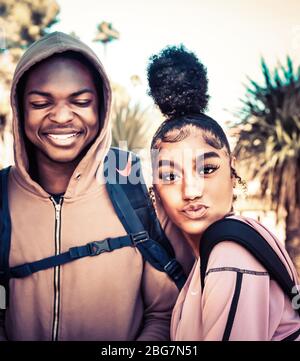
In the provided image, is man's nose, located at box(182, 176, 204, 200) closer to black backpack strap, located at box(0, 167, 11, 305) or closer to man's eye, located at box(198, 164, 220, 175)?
man's eye, located at box(198, 164, 220, 175)

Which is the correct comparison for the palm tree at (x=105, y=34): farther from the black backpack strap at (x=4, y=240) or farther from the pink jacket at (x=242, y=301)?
the pink jacket at (x=242, y=301)

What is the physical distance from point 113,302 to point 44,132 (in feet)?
2.33

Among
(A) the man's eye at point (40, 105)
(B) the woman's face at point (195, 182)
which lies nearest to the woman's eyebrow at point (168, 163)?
(B) the woman's face at point (195, 182)

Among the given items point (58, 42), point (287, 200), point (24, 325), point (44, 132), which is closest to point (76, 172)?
point (44, 132)

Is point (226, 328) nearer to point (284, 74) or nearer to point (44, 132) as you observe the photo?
point (44, 132)

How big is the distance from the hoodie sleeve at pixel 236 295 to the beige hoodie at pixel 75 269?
396 millimetres

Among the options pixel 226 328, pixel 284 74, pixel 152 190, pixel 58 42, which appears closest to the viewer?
pixel 226 328

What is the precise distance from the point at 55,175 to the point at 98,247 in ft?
1.11

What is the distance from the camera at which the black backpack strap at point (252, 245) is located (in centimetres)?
164

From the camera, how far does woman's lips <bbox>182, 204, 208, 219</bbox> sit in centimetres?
188

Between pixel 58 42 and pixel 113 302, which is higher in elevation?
pixel 58 42

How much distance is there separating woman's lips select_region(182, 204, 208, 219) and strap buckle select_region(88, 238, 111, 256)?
34 centimetres

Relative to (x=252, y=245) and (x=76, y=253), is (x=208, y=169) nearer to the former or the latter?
(x=252, y=245)
